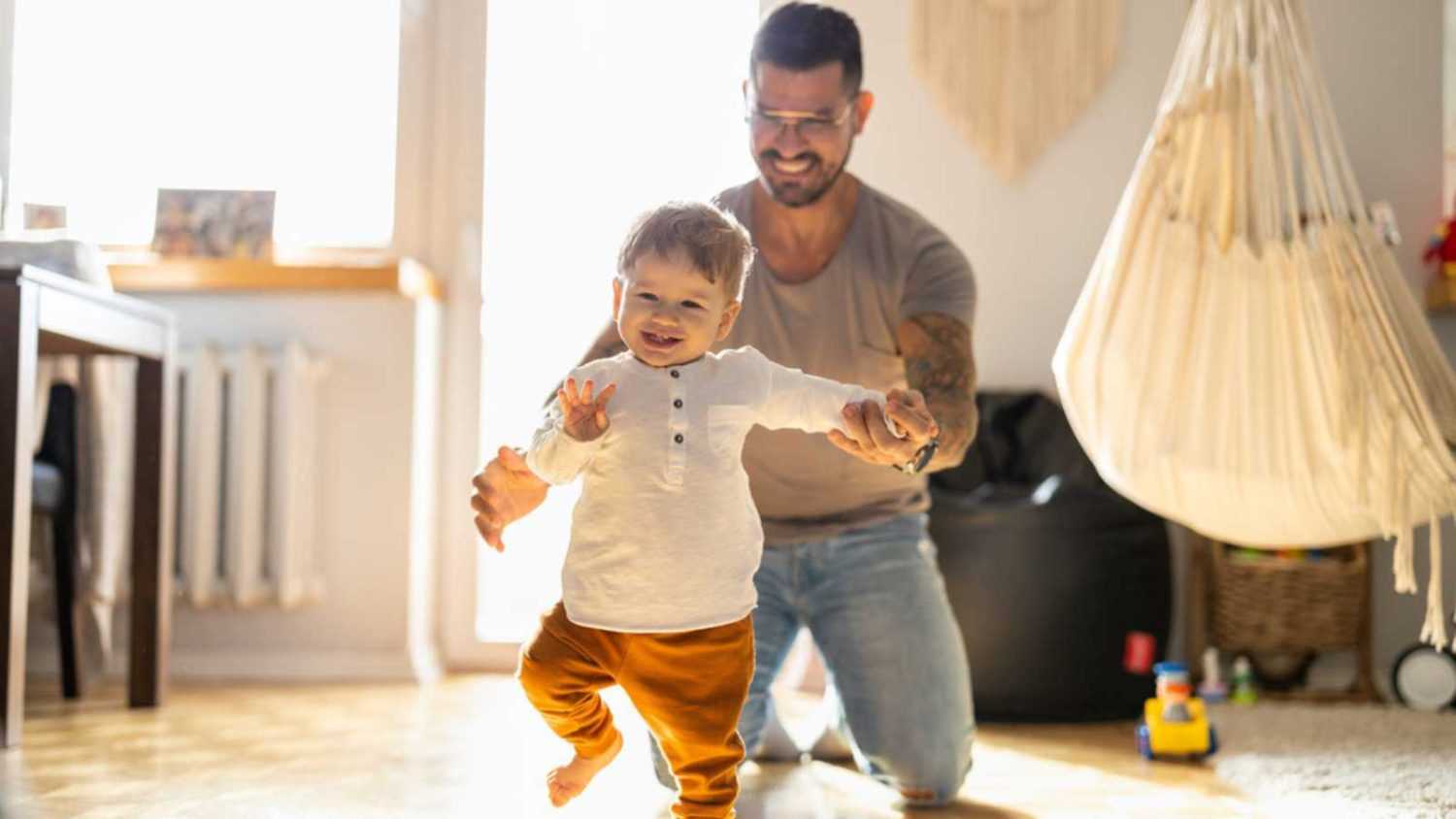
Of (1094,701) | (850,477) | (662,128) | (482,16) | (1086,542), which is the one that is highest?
(482,16)

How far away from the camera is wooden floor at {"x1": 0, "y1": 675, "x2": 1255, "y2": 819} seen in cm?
181

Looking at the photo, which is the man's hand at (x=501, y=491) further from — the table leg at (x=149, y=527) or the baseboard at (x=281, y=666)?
the baseboard at (x=281, y=666)

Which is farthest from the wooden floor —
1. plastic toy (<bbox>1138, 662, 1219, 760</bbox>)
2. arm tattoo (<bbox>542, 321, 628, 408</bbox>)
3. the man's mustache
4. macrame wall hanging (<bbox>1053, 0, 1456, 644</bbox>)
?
the man's mustache

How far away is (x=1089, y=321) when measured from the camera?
2.10m

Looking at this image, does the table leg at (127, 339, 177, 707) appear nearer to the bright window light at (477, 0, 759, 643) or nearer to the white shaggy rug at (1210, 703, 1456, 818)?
the bright window light at (477, 0, 759, 643)

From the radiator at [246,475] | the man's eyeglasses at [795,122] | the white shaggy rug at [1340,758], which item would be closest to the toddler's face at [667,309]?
the man's eyeglasses at [795,122]

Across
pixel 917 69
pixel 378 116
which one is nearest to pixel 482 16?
pixel 378 116

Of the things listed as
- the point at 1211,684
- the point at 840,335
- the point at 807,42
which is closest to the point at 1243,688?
the point at 1211,684

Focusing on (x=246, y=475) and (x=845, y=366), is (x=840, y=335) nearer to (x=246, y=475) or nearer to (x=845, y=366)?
(x=845, y=366)

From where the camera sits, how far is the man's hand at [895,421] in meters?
1.27

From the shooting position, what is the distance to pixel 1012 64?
314 cm

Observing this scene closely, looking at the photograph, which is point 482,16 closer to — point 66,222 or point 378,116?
point 378,116

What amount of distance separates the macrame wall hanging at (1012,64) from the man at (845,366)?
1193 millimetres

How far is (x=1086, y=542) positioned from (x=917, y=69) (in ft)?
3.42
